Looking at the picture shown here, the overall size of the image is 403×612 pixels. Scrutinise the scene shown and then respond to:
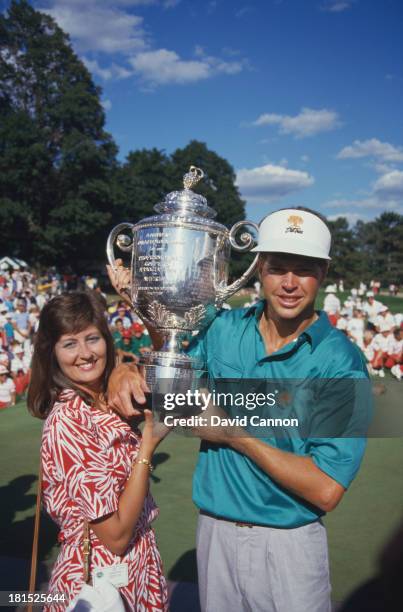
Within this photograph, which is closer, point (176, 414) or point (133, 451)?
point (176, 414)

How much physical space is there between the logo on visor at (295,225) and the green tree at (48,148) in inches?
1364

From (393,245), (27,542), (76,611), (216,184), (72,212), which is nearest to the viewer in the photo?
(76,611)

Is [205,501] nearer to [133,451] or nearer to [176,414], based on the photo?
[133,451]

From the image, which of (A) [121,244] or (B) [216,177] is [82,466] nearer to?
(A) [121,244]

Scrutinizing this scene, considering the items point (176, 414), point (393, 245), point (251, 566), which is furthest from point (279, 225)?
point (393, 245)

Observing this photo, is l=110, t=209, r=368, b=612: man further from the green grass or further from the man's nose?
the green grass

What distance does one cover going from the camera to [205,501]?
2.05 metres

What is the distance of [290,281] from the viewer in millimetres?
1921

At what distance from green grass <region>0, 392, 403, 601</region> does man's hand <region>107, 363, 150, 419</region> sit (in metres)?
1.05

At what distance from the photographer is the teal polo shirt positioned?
69.8 inches

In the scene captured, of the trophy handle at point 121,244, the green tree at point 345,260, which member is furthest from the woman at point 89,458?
the green tree at point 345,260

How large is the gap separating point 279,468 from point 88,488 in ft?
2.06

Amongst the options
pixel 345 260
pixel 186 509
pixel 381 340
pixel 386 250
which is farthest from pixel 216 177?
pixel 186 509

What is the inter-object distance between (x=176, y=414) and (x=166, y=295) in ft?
1.54
